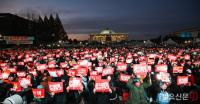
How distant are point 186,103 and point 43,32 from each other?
113m

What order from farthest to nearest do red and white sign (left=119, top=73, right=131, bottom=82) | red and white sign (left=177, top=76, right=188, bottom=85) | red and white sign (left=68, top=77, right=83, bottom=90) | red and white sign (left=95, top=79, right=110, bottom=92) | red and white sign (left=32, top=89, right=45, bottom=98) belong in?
1. red and white sign (left=119, top=73, right=131, bottom=82)
2. red and white sign (left=177, top=76, right=188, bottom=85)
3. red and white sign (left=68, top=77, right=83, bottom=90)
4. red and white sign (left=32, top=89, right=45, bottom=98)
5. red and white sign (left=95, top=79, right=110, bottom=92)

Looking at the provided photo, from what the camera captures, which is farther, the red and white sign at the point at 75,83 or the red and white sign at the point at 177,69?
the red and white sign at the point at 177,69

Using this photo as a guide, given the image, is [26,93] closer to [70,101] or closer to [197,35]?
[70,101]

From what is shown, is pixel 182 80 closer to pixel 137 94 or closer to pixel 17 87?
pixel 137 94

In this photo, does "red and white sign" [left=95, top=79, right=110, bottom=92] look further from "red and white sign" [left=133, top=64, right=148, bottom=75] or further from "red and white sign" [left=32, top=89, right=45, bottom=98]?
"red and white sign" [left=133, top=64, right=148, bottom=75]

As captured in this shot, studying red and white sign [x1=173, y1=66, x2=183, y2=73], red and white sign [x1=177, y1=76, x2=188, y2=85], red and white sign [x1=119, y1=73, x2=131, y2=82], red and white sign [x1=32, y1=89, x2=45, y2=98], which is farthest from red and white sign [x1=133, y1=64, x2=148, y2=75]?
red and white sign [x1=32, y1=89, x2=45, y2=98]

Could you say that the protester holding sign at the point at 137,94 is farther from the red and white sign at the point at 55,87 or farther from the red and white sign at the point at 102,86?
the red and white sign at the point at 55,87

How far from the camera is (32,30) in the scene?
112 metres

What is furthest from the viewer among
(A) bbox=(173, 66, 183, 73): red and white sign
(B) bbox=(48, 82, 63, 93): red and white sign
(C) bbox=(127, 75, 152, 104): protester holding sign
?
(A) bbox=(173, 66, 183, 73): red and white sign

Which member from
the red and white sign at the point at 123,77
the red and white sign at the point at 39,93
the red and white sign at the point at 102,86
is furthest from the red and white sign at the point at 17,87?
the red and white sign at the point at 123,77

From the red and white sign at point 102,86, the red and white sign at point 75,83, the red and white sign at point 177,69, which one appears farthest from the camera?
the red and white sign at point 177,69

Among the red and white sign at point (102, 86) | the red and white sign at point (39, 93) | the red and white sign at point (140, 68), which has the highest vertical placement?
the red and white sign at point (140, 68)

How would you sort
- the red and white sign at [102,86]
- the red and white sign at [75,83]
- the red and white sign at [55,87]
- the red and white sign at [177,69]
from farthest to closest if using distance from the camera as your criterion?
the red and white sign at [177,69] < the red and white sign at [75,83] < the red and white sign at [55,87] < the red and white sign at [102,86]

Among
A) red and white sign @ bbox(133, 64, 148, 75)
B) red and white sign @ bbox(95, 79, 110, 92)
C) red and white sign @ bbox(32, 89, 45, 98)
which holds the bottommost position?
red and white sign @ bbox(32, 89, 45, 98)
